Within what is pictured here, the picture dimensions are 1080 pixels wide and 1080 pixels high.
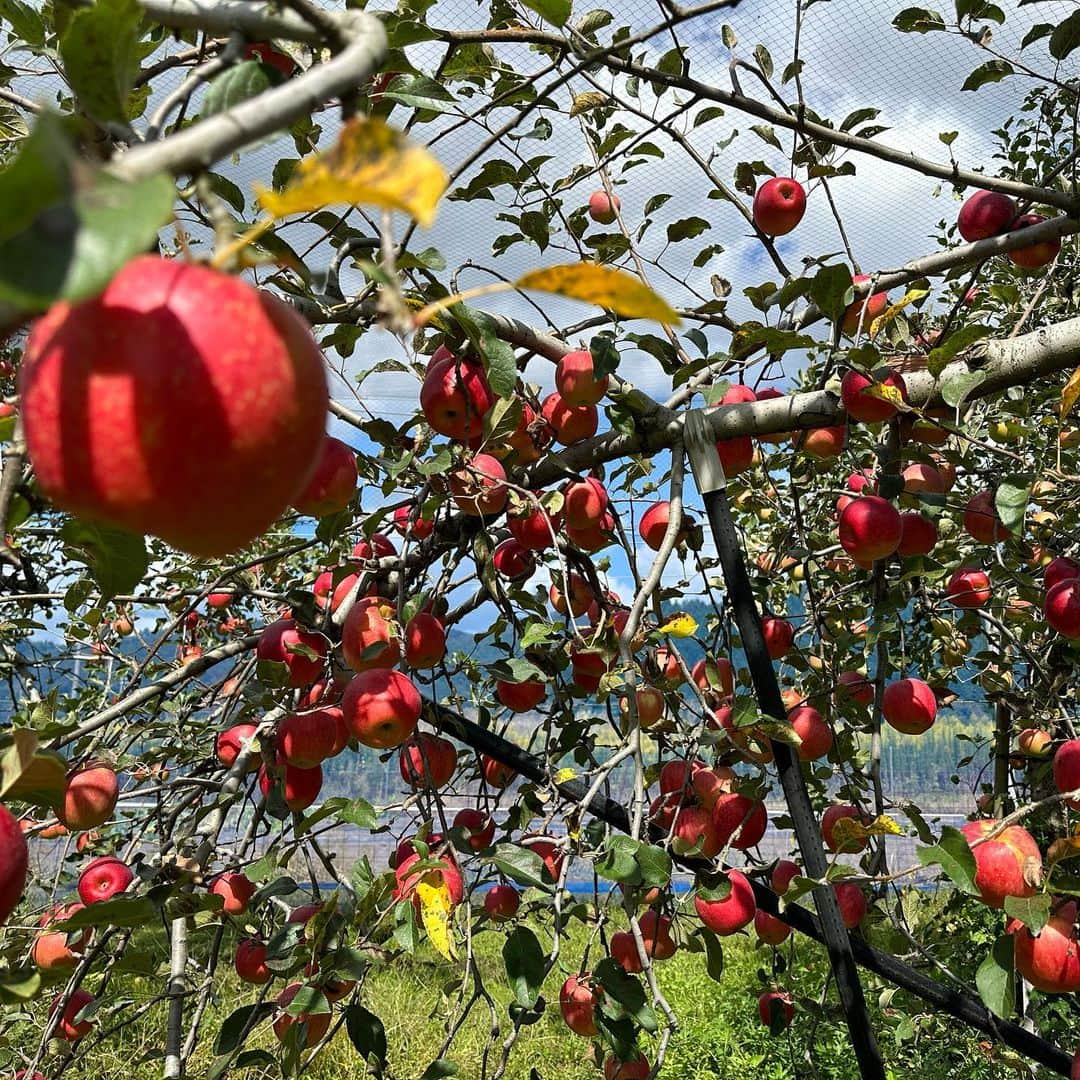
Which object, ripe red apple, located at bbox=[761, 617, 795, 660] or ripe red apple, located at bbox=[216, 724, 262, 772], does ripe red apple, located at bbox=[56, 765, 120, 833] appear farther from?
ripe red apple, located at bbox=[761, 617, 795, 660]

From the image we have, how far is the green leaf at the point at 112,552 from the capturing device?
0.64 meters

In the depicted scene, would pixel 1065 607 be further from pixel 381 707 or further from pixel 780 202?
pixel 381 707

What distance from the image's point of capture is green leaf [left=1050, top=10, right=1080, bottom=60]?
4.28 feet

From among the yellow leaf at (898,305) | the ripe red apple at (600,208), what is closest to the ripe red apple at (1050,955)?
the yellow leaf at (898,305)

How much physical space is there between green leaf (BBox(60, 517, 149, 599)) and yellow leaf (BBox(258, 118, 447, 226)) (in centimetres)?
45

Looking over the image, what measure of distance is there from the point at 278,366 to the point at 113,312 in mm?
60

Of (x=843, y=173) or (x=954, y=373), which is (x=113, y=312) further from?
(x=843, y=173)

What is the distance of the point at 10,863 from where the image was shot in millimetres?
568

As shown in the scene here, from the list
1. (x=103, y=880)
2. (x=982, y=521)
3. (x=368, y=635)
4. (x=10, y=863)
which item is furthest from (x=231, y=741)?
(x=982, y=521)

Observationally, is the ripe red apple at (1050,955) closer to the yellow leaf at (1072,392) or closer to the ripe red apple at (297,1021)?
the yellow leaf at (1072,392)

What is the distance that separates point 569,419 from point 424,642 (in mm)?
371

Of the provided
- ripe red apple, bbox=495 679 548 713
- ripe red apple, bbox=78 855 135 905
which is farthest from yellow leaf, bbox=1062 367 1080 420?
ripe red apple, bbox=78 855 135 905

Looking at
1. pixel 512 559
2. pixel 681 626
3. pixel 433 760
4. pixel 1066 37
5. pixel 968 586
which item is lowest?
pixel 433 760

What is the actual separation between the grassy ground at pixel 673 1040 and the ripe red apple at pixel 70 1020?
110 centimetres
